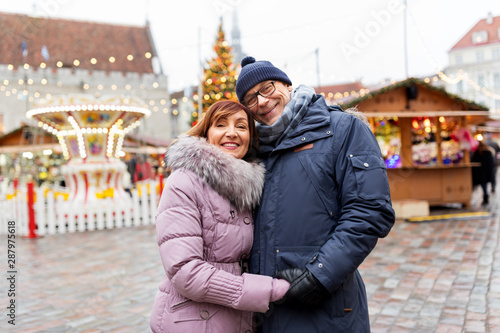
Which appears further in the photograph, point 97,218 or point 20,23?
point 20,23

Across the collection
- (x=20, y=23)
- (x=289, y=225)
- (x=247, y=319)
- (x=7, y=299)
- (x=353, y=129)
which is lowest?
(x=7, y=299)

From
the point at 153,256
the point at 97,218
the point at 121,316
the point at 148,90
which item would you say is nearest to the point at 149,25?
the point at 148,90

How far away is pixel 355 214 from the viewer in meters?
1.67

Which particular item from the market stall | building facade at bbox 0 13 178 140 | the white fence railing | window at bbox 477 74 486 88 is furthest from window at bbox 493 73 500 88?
the white fence railing

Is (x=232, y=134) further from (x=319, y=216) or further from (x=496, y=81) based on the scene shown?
(x=496, y=81)

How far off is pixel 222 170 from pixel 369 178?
58cm

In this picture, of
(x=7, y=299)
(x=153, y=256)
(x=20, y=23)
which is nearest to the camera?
(x=7, y=299)

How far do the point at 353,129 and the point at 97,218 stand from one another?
9136mm

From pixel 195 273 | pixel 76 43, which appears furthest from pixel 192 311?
pixel 76 43

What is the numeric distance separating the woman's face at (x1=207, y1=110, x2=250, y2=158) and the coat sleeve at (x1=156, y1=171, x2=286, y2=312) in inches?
12.9

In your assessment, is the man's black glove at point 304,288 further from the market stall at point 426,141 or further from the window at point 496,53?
the window at point 496,53

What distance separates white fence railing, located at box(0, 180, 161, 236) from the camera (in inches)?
369

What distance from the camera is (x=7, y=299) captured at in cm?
475

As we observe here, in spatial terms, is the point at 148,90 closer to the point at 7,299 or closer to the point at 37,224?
the point at 37,224
